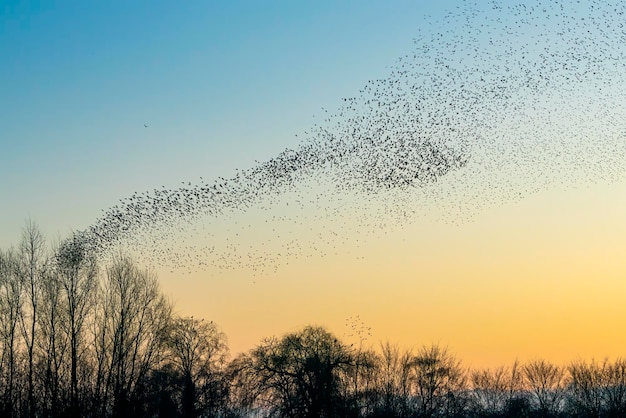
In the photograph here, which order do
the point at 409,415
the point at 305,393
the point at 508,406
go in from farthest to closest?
1. the point at 508,406
2. the point at 409,415
3. the point at 305,393

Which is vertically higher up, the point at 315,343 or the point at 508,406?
the point at 315,343

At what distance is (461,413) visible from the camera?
346ft

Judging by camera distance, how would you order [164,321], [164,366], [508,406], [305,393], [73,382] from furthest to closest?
1. [508,406]
2. [164,366]
3. [305,393]
4. [164,321]
5. [73,382]

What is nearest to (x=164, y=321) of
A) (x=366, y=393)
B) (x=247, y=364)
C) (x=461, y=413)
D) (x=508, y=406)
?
(x=247, y=364)

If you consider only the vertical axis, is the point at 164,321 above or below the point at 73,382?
above

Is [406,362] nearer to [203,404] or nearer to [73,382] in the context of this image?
[203,404]

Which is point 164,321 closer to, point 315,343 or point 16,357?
point 16,357

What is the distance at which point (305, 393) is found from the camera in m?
84.6

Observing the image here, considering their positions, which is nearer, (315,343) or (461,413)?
(315,343)

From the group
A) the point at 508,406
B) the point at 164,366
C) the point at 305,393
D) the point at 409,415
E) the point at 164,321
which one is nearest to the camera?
the point at 164,321

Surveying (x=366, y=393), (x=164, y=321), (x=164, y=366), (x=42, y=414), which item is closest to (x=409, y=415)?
(x=366, y=393)

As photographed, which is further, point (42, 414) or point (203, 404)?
point (203, 404)

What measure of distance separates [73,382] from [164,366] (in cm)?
3401

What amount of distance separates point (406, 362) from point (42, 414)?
Answer: 5518 cm
